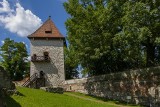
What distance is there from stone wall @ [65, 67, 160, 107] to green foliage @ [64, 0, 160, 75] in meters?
1.78

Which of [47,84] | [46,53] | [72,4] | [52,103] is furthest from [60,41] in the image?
[52,103]

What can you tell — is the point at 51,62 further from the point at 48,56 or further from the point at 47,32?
the point at 47,32

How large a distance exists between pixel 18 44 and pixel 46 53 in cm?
1250

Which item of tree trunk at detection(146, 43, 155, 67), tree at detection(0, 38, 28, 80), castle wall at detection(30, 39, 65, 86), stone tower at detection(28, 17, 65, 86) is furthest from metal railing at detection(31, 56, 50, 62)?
tree trunk at detection(146, 43, 155, 67)

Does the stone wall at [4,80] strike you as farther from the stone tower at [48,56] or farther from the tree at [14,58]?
the tree at [14,58]

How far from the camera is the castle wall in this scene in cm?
3916

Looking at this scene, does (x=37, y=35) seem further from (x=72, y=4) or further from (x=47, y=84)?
(x=72, y=4)

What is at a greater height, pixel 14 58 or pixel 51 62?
pixel 14 58

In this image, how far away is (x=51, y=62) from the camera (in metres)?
39.8

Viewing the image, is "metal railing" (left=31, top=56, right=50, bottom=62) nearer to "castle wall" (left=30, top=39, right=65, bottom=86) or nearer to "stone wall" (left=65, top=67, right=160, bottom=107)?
"castle wall" (left=30, top=39, right=65, bottom=86)

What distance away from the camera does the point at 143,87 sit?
2377 cm

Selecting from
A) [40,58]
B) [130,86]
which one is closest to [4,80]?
[130,86]

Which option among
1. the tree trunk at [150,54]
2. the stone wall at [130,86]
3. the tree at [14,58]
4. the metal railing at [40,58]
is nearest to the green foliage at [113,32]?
the tree trunk at [150,54]

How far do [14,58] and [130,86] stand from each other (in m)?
28.2
